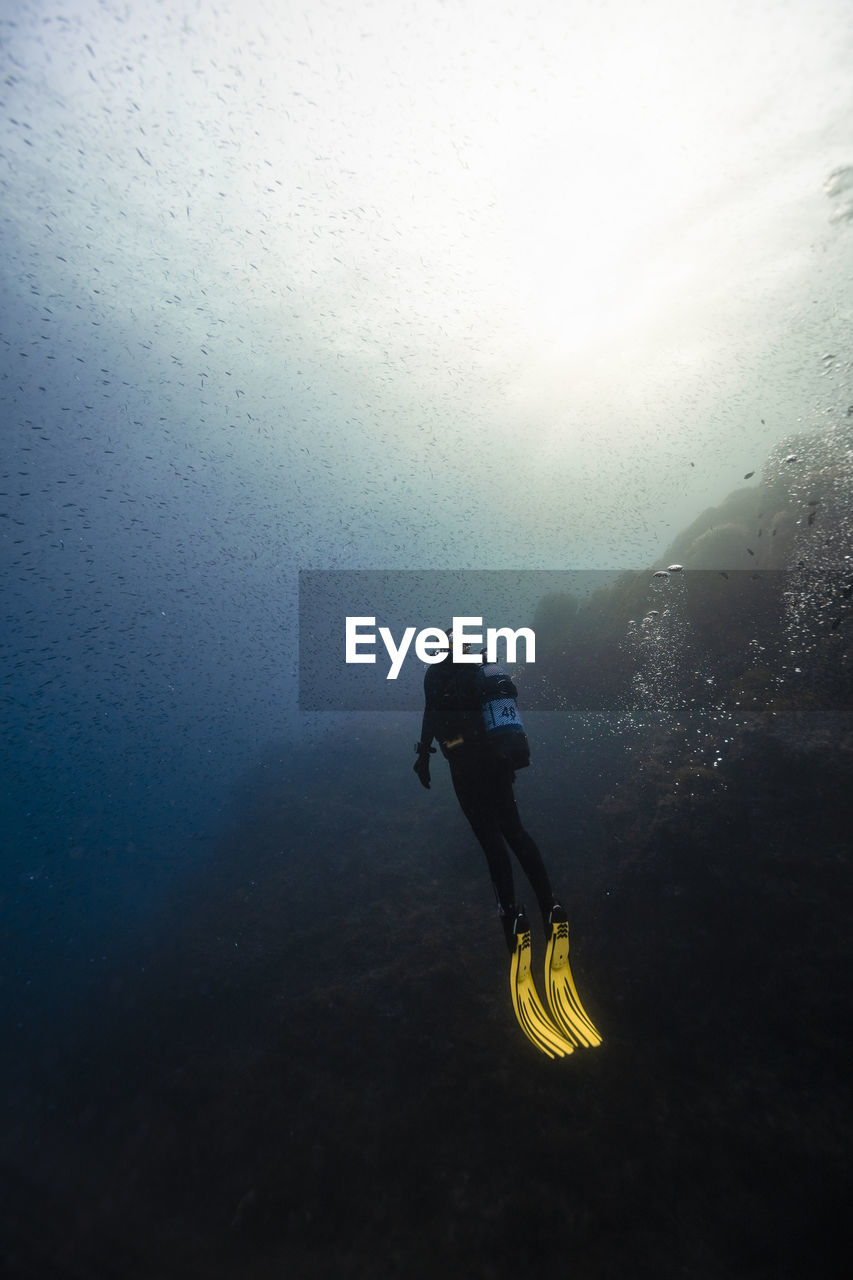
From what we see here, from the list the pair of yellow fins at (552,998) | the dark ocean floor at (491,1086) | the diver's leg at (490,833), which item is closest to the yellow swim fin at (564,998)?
the pair of yellow fins at (552,998)

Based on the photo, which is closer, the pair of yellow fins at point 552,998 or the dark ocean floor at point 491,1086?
the dark ocean floor at point 491,1086

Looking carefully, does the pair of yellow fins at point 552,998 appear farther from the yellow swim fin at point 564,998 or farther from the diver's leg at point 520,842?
the diver's leg at point 520,842

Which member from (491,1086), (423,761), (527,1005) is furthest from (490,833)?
(491,1086)

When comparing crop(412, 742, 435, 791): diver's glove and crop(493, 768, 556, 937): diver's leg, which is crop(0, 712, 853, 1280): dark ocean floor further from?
crop(412, 742, 435, 791): diver's glove

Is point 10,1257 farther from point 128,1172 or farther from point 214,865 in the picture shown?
point 214,865

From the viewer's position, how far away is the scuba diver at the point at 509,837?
13.3 ft

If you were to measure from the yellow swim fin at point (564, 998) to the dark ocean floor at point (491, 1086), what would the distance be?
0.68m

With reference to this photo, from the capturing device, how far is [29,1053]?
26.3 ft

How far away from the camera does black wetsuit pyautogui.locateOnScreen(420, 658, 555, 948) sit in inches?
161

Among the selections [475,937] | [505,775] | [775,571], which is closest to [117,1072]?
[475,937]

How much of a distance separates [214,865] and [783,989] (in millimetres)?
12429

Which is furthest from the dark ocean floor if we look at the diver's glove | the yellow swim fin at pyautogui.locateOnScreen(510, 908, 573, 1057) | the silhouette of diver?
the diver's glove

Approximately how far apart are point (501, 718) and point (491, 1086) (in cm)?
379

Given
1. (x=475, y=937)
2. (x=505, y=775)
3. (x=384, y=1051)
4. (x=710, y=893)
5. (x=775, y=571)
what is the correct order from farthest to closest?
(x=775, y=571) < (x=475, y=937) < (x=710, y=893) < (x=384, y=1051) < (x=505, y=775)
